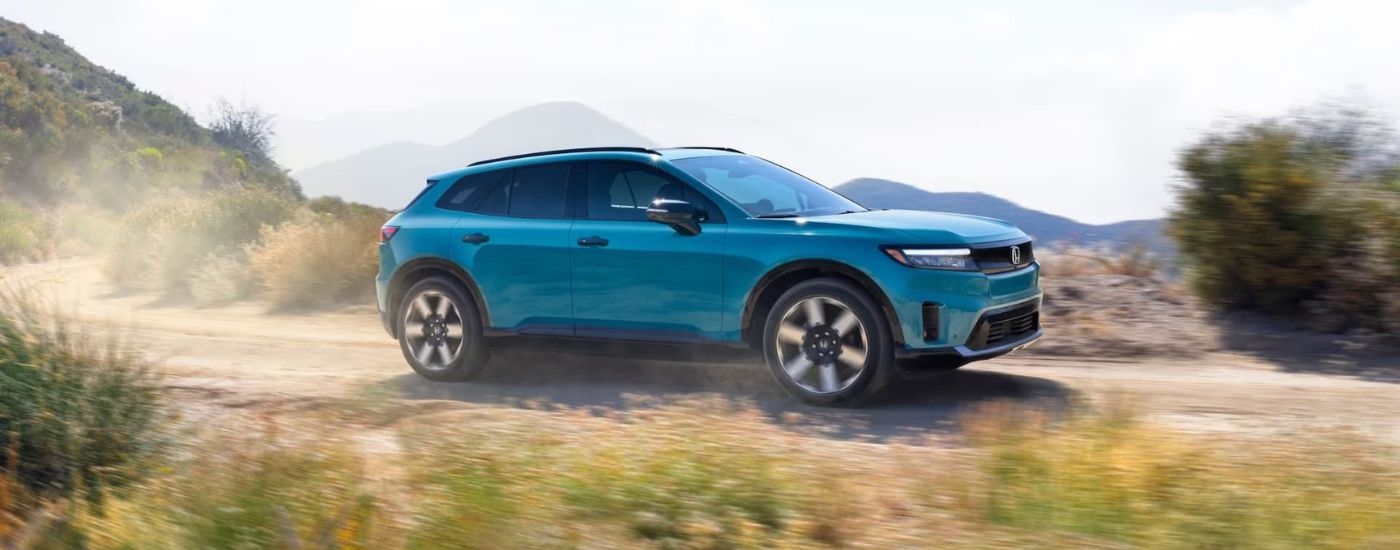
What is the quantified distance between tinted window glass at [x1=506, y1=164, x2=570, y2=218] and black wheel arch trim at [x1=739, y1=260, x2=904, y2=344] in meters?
1.61

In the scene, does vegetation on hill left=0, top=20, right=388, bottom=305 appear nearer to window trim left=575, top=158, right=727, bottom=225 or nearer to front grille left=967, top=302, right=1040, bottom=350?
window trim left=575, top=158, right=727, bottom=225

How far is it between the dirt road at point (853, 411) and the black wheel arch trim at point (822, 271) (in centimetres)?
47

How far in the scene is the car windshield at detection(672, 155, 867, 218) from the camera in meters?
8.35

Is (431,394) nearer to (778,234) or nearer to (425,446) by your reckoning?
(778,234)

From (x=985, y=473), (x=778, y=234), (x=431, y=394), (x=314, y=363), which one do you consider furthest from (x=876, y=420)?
(x=314, y=363)

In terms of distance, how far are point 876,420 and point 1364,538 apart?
134 inches

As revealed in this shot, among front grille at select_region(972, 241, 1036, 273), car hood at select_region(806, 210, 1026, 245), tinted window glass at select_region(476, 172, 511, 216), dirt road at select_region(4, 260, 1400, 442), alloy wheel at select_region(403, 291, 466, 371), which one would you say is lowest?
dirt road at select_region(4, 260, 1400, 442)

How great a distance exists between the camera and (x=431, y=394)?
9.09 metres

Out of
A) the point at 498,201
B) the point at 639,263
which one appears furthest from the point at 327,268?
the point at 639,263

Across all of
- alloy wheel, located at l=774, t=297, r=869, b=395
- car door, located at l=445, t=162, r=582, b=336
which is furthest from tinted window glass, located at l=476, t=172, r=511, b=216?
alloy wheel, located at l=774, t=297, r=869, b=395

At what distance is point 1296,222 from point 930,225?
419cm

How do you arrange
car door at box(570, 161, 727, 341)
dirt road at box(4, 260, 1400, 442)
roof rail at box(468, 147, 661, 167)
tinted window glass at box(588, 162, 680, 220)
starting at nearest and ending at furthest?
dirt road at box(4, 260, 1400, 442)
car door at box(570, 161, 727, 341)
tinted window glass at box(588, 162, 680, 220)
roof rail at box(468, 147, 661, 167)

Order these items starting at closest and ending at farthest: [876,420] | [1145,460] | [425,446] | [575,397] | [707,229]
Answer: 1. [1145,460]
2. [425,446]
3. [876,420]
4. [707,229]
5. [575,397]

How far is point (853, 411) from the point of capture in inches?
305
